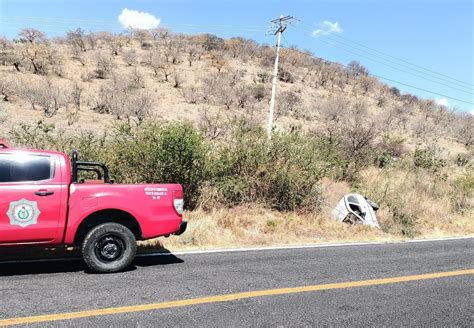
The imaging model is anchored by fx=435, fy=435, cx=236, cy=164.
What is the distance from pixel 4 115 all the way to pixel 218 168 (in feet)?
51.2

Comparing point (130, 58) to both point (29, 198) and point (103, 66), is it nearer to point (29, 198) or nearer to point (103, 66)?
point (103, 66)

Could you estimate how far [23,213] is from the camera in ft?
19.7

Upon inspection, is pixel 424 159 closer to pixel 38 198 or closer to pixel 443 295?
pixel 443 295

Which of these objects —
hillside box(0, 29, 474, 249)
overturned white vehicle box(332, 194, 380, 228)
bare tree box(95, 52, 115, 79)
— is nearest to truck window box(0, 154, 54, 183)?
hillside box(0, 29, 474, 249)

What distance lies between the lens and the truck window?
19.9ft

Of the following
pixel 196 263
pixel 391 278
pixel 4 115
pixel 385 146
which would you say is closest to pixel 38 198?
pixel 196 263

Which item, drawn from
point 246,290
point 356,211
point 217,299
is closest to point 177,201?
point 246,290

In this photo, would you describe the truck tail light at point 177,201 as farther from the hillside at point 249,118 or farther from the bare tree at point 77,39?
the bare tree at point 77,39

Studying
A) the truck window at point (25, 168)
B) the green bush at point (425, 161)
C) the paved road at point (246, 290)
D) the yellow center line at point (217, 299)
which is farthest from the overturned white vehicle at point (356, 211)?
the green bush at point (425, 161)

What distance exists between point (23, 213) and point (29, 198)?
0.22 metres

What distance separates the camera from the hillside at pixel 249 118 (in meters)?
12.3

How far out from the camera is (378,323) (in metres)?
4.88

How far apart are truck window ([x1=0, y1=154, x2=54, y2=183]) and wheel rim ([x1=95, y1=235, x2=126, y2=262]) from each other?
4.06ft

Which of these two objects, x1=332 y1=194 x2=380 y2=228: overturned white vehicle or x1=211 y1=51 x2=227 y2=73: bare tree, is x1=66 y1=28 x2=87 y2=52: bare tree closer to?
x1=211 y1=51 x2=227 y2=73: bare tree
